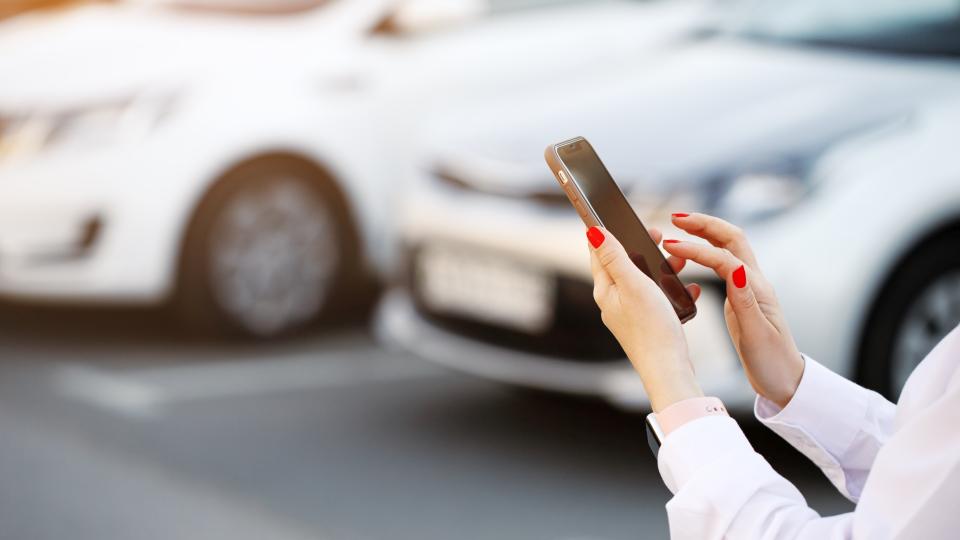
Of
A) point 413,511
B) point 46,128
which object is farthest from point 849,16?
point 46,128

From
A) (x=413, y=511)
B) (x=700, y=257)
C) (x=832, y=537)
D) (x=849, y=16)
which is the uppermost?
(x=849, y=16)

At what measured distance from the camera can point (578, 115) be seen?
4156 mm

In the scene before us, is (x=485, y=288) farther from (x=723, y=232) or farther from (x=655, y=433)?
(x=655, y=433)

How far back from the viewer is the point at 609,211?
1.74 m

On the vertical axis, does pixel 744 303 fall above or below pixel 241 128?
below

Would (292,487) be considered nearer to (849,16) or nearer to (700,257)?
(849,16)

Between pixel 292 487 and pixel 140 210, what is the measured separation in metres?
1.65

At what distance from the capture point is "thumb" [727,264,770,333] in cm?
164

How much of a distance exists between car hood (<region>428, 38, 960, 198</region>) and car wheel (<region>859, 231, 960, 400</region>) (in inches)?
14.2

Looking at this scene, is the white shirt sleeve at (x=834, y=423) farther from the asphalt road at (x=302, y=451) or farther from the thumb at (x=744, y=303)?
the asphalt road at (x=302, y=451)

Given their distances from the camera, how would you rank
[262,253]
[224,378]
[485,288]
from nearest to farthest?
[485,288]
[224,378]
[262,253]

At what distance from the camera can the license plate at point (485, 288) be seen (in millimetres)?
3969

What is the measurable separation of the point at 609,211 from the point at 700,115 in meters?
2.29

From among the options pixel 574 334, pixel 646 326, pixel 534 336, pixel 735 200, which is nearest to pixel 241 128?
pixel 534 336
